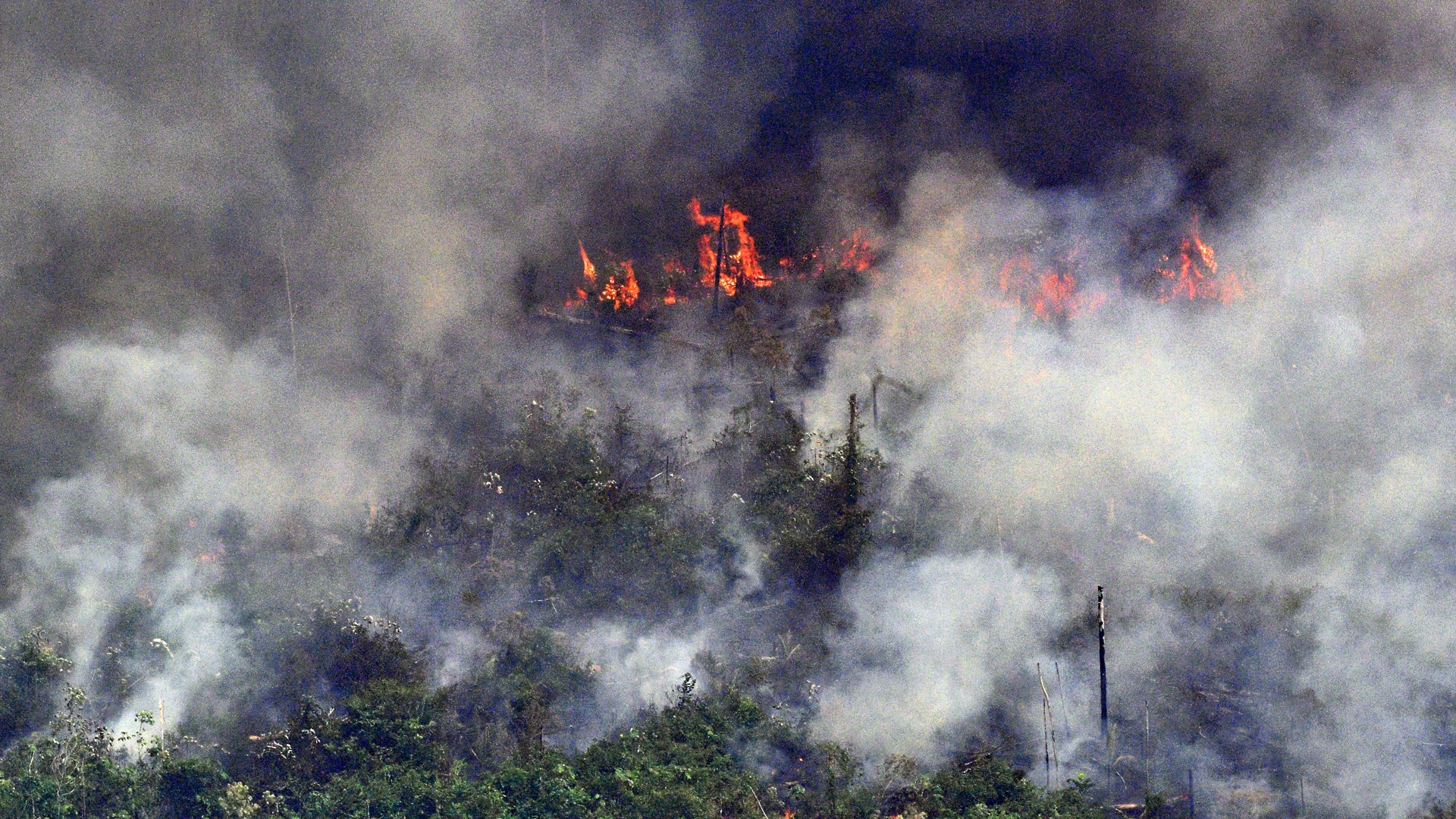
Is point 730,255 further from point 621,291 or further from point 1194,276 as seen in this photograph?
point 1194,276

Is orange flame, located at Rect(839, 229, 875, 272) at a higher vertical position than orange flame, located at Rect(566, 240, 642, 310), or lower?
higher

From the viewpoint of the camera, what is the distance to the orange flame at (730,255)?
96.6ft

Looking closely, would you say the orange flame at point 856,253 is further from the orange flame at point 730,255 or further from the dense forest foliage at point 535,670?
the dense forest foliage at point 535,670

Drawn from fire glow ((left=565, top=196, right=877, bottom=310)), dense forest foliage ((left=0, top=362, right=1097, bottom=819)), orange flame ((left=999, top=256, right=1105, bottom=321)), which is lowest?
dense forest foliage ((left=0, top=362, right=1097, bottom=819))

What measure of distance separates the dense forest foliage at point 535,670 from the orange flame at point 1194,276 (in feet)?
20.1

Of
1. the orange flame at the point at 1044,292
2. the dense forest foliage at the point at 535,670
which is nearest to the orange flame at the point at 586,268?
the dense forest foliage at the point at 535,670

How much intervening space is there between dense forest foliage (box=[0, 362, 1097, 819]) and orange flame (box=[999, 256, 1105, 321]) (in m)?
4.05

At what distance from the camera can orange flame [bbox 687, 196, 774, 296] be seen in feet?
96.6

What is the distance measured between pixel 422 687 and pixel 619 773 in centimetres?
408

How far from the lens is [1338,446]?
2614 cm

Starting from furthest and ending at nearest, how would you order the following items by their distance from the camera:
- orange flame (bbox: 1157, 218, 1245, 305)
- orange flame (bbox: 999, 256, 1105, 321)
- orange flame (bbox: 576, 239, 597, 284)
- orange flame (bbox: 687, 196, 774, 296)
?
orange flame (bbox: 576, 239, 597, 284) < orange flame (bbox: 687, 196, 774, 296) < orange flame (bbox: 999, 256, 1105, 321) < orange flame (bbox: 1157, 218, 1245, 305)

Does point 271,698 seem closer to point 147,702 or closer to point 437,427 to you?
point 147,702

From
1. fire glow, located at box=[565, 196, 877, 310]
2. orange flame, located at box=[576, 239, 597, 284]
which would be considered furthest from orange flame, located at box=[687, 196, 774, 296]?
orange flame, located at box=[576, 239, 597, 284]

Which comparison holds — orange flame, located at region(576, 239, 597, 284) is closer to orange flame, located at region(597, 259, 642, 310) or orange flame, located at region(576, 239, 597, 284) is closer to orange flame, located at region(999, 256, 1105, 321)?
orange flame, located at region(597, 259, 642, 310)
